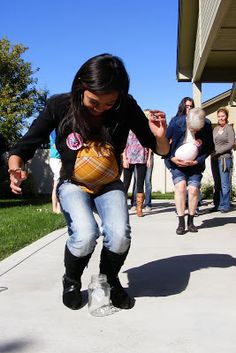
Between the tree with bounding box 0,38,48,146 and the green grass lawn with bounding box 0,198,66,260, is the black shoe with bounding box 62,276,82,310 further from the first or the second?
the tree with bounding box 0,38,48,146

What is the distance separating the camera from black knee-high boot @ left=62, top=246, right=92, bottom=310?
12.0 feet

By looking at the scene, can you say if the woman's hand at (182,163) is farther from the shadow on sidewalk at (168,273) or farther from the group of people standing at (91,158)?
the group of people standing at (91,158)

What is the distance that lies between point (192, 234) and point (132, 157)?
107 inches

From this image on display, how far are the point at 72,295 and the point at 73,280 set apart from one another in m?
0.11

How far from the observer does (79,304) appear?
3.70 meters

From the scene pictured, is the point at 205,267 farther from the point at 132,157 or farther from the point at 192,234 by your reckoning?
the point at 132,157

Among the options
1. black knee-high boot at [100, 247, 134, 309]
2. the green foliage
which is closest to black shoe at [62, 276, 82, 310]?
black knee-high boot at [100, 247, 134, 309]

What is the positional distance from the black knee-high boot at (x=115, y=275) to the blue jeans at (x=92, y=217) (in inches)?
3.3

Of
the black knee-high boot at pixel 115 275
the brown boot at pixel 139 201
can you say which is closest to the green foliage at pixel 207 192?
the brown boot at pixel 139 201

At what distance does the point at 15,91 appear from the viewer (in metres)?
21.6

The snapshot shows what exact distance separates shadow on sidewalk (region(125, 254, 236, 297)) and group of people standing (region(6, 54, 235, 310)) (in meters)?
0.45

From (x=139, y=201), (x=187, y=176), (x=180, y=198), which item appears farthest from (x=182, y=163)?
(x=139, y=201)

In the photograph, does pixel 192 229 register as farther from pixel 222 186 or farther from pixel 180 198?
pixel 222 186

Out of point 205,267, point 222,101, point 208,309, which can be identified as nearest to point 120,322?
point 208,309
